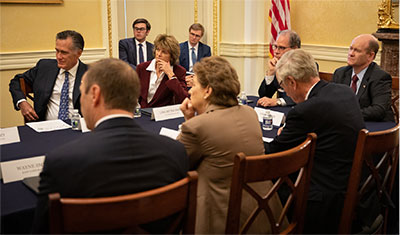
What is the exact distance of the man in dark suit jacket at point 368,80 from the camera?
10.7ft

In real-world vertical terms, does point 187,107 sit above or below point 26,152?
above

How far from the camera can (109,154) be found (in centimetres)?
145

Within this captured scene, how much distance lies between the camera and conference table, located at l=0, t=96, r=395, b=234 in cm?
176

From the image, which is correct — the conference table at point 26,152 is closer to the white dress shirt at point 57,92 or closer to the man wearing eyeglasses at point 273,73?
the man wearing eyeglasses at point 273,73

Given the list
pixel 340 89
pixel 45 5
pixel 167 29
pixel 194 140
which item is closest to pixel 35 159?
pixel 194 140

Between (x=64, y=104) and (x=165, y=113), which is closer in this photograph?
(x=165, y=113)

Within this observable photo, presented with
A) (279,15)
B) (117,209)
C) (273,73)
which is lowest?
(117,209)

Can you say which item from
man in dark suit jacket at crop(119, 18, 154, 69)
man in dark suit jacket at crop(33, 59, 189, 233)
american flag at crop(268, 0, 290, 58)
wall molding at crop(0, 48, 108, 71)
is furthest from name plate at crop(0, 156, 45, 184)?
american flag at crop(268, 0, 290, 58)

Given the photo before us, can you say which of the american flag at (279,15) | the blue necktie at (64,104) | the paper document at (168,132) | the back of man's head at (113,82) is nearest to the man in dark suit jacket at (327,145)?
the paper document at (168,132)

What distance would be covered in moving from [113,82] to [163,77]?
2364 mm

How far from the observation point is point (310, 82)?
2588mm

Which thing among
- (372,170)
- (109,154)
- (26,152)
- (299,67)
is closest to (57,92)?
(26,152)

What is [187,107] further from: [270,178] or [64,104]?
[64,104]

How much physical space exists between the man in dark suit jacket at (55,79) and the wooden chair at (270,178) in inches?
84.9
